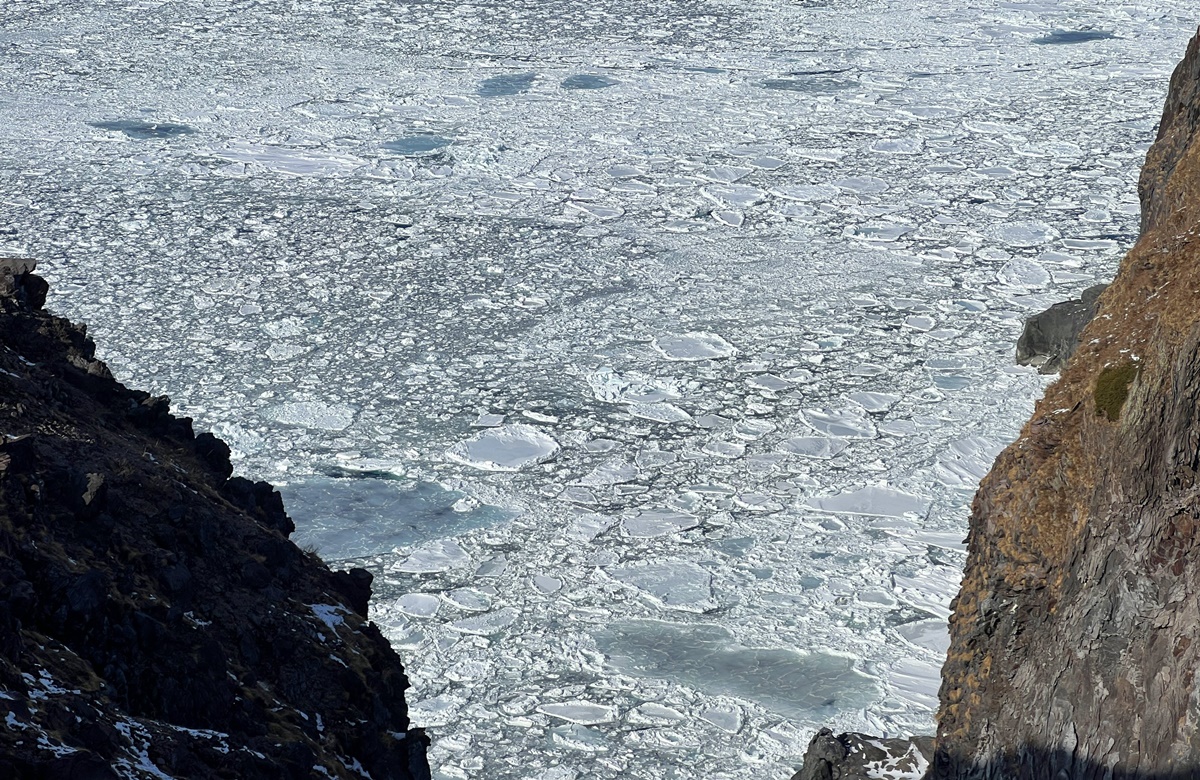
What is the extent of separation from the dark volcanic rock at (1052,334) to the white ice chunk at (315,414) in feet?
15.0

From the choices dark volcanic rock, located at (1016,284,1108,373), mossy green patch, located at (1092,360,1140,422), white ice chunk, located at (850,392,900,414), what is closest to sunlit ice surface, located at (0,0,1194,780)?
white ice chunk, located at (850,392,900,414)

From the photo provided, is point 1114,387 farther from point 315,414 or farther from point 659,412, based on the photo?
point 315,414

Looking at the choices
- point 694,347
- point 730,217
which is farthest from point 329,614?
point 730,217

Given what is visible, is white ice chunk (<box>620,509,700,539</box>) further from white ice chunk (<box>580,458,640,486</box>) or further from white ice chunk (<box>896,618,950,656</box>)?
white ice chunk (<box>896,618,950,656</box>)

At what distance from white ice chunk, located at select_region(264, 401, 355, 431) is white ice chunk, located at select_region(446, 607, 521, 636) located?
7.51 ft

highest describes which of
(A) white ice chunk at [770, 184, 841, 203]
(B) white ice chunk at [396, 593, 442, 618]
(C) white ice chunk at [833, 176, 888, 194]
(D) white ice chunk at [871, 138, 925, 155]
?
(D) white ice chunk at [871, 138, 925, 155]

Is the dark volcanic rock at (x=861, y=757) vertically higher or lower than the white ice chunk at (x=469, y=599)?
higher

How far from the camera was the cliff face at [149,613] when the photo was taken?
11.6 ft

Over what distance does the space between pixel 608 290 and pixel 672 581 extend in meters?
3.99

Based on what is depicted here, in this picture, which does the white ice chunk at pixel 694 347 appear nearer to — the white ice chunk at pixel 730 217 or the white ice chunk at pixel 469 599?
the white ice chunk at pixel 730 217

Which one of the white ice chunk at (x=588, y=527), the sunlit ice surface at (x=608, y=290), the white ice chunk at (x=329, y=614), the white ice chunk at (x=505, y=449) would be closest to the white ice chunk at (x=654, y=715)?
the sunlit ice surface at (x=608, y=290)

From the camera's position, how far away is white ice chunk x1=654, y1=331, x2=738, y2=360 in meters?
10.2

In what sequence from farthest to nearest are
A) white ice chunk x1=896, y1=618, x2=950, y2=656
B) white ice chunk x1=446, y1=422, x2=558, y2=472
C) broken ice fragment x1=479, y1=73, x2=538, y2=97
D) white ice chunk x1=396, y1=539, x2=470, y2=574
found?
broken ice fragment x1=479, y1=73, x2=538, y2=97 → white ice chunk x1=446, y1=422, x2=558, y2=472 → white ice chunk x1=396, y1=539, x2=470, y2=574 → white ice chunk x1=896, y1=618, x2=950, y2=656

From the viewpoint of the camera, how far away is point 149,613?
407cm
